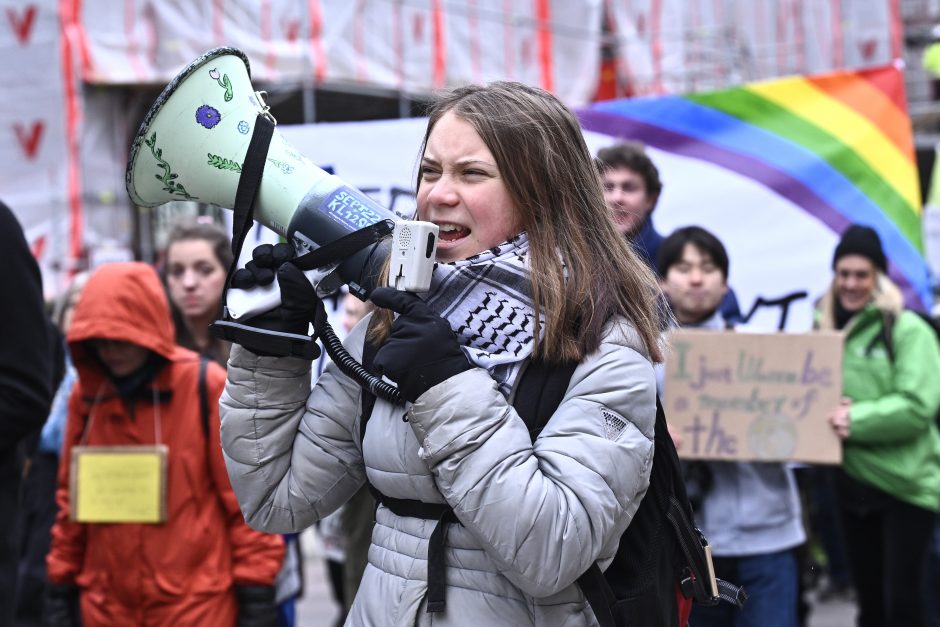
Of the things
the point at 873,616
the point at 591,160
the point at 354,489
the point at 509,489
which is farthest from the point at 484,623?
the point at 873,616

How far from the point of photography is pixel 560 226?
86.7 inches

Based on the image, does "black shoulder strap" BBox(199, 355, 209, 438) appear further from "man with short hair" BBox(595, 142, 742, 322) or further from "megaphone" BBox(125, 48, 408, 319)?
"man with short hair" BBox(595, 142, 742, 322)

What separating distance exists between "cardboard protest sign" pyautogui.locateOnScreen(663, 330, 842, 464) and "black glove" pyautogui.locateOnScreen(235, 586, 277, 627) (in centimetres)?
142

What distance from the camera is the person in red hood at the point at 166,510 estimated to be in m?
3.56

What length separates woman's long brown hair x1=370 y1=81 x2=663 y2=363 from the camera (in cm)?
209

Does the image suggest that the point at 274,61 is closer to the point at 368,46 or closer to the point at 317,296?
the point at 368,46

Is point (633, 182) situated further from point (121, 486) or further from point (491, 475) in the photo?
point (491, 475)

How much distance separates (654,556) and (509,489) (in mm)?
355

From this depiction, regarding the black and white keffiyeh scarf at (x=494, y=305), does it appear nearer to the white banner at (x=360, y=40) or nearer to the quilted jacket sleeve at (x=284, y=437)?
the quilted jacket sleeve at (x=284, y=437)

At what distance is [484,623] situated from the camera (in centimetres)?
202

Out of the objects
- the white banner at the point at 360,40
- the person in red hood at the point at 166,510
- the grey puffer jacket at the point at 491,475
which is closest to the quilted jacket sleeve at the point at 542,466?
the grey puffer jacket at the point at 491,475

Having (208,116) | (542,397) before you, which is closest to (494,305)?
(542,397)

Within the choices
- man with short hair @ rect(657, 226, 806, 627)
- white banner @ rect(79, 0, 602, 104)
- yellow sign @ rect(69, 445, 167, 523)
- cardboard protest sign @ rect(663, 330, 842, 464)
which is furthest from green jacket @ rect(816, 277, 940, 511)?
white banner @ rect(79, 0, 602, 104)

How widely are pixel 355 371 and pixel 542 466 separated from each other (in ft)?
1.32
